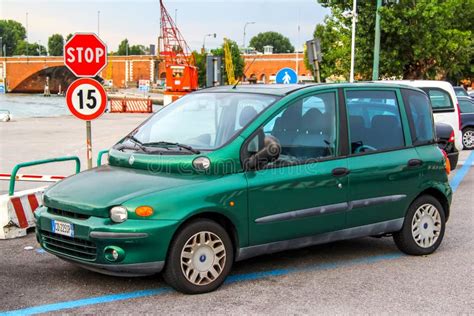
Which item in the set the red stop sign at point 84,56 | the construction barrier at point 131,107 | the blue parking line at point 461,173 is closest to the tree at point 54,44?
the construction barrier at point 131,107

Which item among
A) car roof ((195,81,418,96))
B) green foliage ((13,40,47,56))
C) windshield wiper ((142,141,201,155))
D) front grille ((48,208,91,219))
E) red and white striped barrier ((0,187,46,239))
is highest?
green foliage ((13,40,47,56))

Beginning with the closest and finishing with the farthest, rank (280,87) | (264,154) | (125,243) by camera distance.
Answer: (125,243) → (264,154) → (280,87)

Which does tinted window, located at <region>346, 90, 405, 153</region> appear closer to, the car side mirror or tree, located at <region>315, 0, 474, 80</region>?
the car side mirror

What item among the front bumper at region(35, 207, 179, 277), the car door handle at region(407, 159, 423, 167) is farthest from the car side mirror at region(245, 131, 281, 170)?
the car door handle at region(407, 159, 423, 167)

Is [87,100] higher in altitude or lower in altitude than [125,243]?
higher

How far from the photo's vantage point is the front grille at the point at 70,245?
16.6 feet

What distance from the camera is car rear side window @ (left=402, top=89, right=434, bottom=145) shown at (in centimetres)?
675

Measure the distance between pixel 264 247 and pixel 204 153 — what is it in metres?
0.96

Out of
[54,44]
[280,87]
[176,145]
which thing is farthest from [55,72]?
[176,145]

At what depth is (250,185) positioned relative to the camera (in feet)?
17.7

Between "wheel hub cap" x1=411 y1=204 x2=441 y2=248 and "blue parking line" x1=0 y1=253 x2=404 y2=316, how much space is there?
274 mm

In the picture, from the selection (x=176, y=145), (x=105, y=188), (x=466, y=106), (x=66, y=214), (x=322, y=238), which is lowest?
(x=322, y=238)

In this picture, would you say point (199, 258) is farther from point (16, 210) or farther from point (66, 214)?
point (16, 210)

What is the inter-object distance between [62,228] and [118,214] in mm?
596
